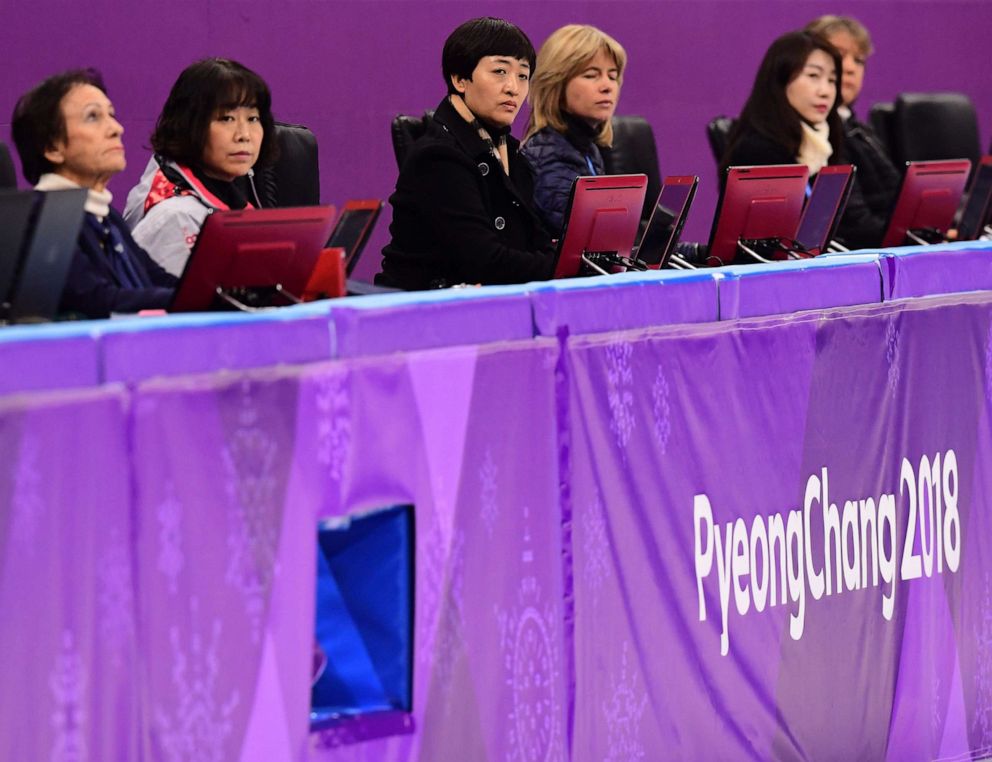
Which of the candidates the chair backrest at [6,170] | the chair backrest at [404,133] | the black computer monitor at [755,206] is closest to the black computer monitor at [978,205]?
the black computer monitor at [755,206]

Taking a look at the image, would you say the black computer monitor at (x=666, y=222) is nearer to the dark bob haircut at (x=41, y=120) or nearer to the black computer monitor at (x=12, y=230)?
the dark bob haircut at (x=41, y=120)

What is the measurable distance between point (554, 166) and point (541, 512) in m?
1.68

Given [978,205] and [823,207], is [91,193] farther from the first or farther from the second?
[978,205]

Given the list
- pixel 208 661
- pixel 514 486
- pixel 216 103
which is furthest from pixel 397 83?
pixel 208 661

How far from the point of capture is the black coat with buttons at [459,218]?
348 centimetres

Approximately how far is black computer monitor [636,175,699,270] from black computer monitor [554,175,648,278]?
147 mm

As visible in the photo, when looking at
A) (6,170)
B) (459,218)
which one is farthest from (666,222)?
(6,170)

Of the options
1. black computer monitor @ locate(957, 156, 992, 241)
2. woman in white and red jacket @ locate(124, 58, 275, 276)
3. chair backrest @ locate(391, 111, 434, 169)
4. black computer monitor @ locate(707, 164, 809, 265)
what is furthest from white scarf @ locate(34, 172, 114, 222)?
black computer monitor @ locate(957, 156, 992, 241)

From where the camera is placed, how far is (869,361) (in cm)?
286

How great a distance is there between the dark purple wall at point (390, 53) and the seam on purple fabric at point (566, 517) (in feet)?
8.92

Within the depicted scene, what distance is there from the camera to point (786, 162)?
4.70 m

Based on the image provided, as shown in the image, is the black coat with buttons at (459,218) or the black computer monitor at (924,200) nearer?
the black coat with buttons at (459,218)

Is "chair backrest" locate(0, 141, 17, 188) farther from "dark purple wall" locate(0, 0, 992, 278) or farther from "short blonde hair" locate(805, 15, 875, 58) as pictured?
"short blonde hair" locate(805, 15, 875, 58)

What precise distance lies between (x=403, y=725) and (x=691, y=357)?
70 centimetres
